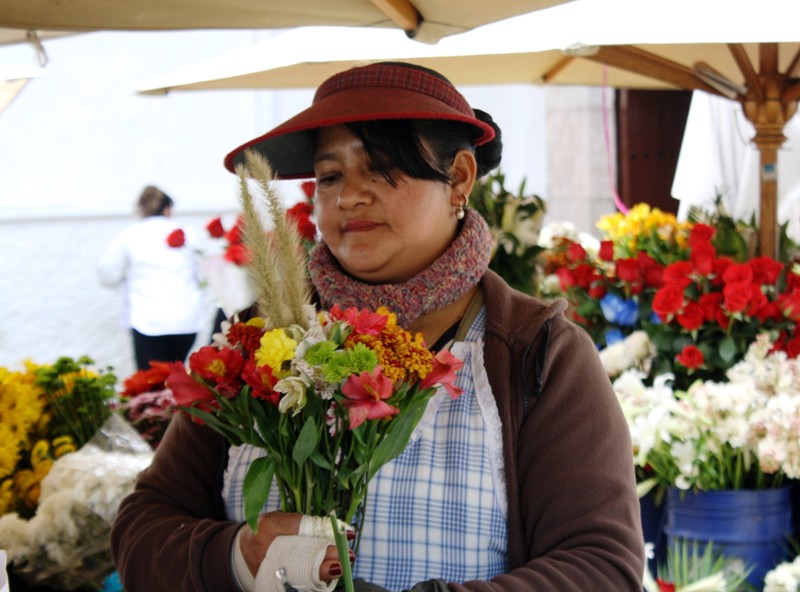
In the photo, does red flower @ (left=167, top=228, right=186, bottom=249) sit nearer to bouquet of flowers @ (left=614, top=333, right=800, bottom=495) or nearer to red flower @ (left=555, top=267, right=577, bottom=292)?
red flower @ (left=555, top=267, right=577, bottom=292)

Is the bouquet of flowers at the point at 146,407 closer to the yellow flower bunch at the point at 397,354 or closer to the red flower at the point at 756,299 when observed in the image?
the yellow flower bunch at the point at 397,354

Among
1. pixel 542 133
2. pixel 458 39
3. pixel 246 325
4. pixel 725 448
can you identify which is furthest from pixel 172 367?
pixel 542 133

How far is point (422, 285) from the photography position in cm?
173

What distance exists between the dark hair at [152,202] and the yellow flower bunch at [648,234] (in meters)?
3.23

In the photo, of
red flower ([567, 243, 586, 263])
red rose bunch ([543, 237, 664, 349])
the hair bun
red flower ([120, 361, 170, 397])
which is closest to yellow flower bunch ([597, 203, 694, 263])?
red rose bunch ([543, 237, 664, 349])

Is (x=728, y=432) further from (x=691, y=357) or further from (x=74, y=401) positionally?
(x=74, y=401)

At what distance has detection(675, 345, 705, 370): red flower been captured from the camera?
309cm

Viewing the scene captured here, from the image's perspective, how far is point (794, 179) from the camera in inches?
193

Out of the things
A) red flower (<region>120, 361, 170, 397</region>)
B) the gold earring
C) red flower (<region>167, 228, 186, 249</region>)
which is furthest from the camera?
red flower (<region>167, 228, 186, 249</region>)

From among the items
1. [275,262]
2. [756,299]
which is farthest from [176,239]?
[275,262]

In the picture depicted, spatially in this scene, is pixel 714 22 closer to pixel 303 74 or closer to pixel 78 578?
pixel 303 74

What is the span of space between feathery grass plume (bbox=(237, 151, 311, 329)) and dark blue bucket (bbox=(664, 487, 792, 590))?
1.79m

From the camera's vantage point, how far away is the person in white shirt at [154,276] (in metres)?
6.45

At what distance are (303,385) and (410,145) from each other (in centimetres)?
59
